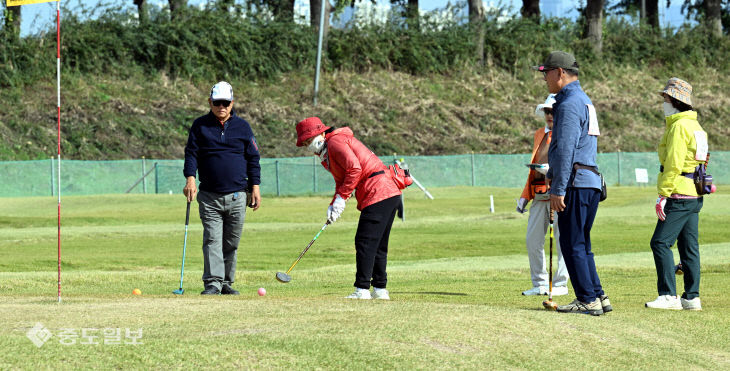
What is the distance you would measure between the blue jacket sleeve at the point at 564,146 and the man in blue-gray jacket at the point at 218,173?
3605 mm

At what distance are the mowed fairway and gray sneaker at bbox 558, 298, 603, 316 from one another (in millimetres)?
156

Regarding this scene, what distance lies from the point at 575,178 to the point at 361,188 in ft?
7.23

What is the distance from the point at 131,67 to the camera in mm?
47375

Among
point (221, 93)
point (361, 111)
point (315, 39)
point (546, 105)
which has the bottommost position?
point (546, 105)

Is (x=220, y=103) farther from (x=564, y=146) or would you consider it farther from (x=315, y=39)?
(x=315, y=39)

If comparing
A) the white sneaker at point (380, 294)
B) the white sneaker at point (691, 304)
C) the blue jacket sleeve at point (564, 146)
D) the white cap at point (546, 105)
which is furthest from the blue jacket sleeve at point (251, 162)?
the white sneaker at point (691, 304)

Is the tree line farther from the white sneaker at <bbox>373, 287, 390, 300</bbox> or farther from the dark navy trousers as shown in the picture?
the dark navy trousers

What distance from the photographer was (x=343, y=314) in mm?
7309

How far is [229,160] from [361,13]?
4474 cm

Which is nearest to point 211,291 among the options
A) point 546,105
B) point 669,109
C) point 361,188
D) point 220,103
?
point 220,103

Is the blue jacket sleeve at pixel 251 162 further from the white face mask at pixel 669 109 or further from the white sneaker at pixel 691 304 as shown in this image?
the white sneaker at pixel 691 304

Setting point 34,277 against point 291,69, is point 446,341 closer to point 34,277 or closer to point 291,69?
point 34,277

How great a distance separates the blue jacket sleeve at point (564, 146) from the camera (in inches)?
303

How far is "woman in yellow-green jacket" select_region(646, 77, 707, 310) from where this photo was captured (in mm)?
8516
